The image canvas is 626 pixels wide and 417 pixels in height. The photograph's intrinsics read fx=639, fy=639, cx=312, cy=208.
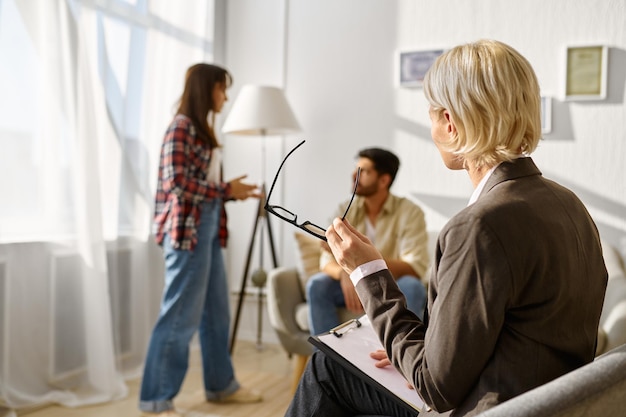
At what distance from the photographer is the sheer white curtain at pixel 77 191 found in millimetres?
2490

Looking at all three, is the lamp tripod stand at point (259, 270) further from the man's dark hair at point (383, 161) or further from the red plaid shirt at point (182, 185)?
the red plaid shirt at point (182, 185)

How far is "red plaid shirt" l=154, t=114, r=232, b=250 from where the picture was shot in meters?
2.51

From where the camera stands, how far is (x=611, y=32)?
3146mm

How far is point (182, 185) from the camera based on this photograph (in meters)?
2.51

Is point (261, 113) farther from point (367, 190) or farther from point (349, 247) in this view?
point (349, 247)

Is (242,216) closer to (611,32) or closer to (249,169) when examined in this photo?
(249,169)

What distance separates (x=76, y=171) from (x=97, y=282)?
1.58ft

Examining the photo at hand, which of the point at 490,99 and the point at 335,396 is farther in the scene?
the point at 335,396

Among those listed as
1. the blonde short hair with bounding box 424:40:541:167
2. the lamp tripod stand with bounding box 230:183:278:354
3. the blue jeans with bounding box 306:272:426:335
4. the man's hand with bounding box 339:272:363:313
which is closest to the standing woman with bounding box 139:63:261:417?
the blue jeans with bounding box 306:272:426:335

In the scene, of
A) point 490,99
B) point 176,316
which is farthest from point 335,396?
point 176,316

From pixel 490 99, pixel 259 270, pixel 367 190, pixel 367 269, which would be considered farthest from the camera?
pixel 259 270

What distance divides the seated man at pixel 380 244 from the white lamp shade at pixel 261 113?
1.71 feet

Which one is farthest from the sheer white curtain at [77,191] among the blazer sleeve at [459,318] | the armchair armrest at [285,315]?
the blazer sleeve at [459,318]

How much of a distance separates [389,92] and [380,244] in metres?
1.02
